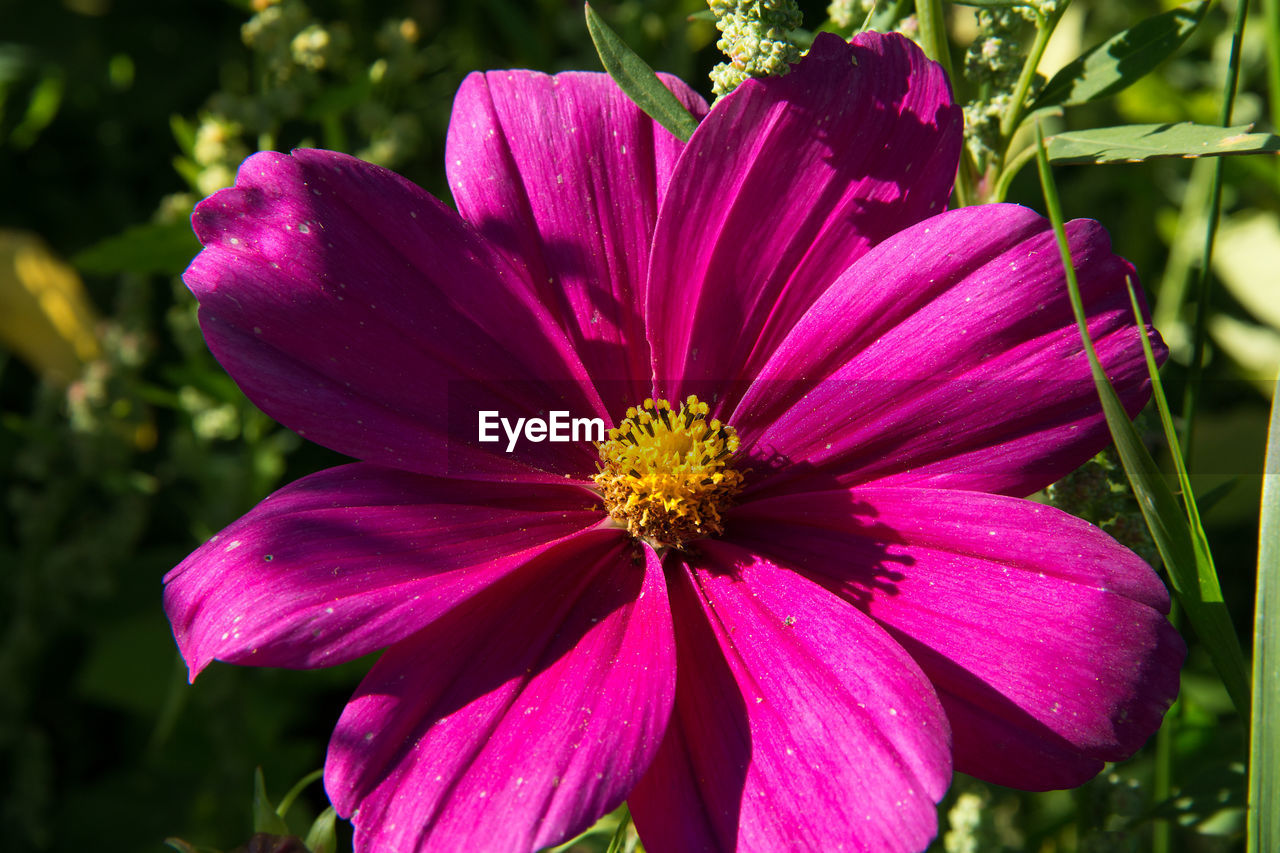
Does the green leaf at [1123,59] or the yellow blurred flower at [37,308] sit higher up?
the yellow blurred flower at [37,308]

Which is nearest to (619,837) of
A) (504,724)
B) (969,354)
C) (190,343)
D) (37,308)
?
(504,724)

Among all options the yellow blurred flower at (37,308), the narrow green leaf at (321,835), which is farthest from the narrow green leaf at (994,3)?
the yellow blurred flower at (37,308)

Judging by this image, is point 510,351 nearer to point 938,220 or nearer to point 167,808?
point 938,220

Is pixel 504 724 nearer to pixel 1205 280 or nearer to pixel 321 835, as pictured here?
pixel 321 835

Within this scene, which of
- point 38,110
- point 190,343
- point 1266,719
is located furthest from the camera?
point 38,110

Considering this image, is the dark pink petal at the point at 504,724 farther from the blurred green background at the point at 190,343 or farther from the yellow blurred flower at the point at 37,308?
the yellow blurred flower at the point at 37,308

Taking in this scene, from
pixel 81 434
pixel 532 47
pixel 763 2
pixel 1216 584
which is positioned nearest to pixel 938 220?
pixel 763 2

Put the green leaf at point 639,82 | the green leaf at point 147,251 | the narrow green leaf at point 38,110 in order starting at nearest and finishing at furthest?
the green leaf at point 639,82, the green leaf at point 147,251, the narrow green leaf at point 38,110
